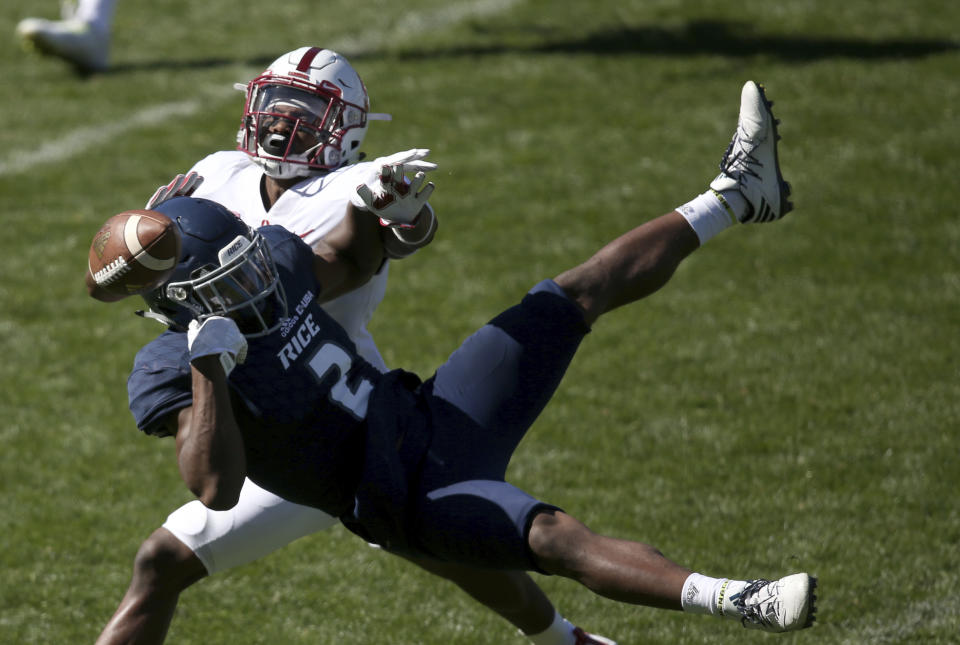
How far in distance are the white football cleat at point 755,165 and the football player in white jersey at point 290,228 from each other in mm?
896

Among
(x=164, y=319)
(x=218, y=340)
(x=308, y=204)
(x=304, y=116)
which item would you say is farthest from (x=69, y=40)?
(x=218, y=340)

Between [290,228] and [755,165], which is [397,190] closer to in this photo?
[290,228]

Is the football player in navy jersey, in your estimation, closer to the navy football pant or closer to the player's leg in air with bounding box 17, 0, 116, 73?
the navy football pant

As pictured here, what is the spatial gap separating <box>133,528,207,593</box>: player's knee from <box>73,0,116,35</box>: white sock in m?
6.92

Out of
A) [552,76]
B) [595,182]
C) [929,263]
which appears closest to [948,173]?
[929,263]

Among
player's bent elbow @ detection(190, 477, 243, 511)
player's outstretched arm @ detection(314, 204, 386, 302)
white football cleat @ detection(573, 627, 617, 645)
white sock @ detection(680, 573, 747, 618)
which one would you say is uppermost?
player's outstretched arm @ detection(314, 204, 386, 302)

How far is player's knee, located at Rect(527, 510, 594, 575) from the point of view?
112 inches

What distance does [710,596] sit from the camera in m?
2.76

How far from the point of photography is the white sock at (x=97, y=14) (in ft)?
31.0

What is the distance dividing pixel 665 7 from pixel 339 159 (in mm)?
6940

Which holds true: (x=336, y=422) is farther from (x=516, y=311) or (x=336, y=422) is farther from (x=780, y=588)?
(x=780, y=588)

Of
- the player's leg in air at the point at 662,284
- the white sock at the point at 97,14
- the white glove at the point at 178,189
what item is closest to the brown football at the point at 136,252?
the white glove at the point at 178,189

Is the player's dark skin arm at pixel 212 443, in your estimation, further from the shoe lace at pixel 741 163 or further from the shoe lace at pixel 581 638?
the shoe lace at pixel 741 163

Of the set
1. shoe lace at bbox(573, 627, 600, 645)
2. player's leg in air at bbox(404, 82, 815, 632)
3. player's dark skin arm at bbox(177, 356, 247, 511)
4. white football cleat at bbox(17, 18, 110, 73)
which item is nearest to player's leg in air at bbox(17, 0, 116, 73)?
white football cleat at bbox(17, 18, 110, 73)
